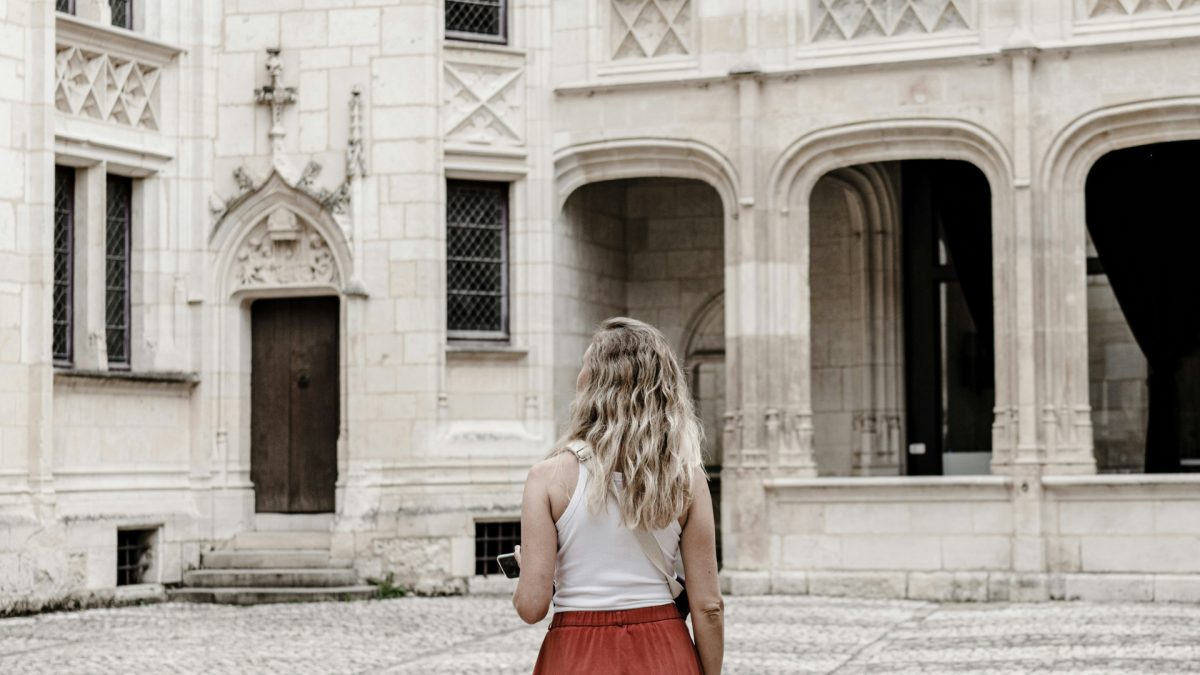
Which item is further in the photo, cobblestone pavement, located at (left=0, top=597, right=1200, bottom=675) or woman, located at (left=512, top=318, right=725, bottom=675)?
cobblestone pavement, located at (left=0, top=597, right=1200, bottom=675)

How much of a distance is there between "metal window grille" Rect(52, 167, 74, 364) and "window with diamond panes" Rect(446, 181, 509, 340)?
10.6 feet

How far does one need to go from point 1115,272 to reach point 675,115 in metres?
4.27

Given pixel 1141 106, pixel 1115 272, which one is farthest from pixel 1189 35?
pixel 1115 272

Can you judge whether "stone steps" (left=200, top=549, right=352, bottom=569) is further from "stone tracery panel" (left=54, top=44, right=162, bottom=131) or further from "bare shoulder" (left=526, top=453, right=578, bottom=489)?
"bare shoulder" (left=526, top=453, right=578, bottom=489)

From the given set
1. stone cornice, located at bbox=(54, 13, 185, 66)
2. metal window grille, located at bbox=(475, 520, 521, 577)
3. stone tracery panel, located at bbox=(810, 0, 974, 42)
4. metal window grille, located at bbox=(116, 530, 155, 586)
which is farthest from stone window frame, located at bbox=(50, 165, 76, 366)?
stone tracery panel, located at bbox=(810, 0, 974, 42)

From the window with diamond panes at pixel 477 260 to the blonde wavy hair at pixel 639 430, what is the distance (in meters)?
12.8

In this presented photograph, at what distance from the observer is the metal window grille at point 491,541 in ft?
53.9

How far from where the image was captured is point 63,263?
15648mm

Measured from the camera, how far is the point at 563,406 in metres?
17.2

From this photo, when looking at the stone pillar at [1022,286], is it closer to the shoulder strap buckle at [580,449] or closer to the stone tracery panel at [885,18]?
the stone tracery panel at [885,18]

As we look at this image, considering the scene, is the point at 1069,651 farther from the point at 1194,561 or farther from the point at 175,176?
A: the point at 175,176

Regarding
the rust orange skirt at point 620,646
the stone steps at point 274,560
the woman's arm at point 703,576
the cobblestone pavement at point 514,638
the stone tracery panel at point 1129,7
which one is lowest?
the cobblestone pavement at point 514,638

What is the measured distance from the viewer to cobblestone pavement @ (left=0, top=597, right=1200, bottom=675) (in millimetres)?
10891

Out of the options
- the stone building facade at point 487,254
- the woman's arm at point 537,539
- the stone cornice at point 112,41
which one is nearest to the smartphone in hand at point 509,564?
the woman's arm at point 537,539
